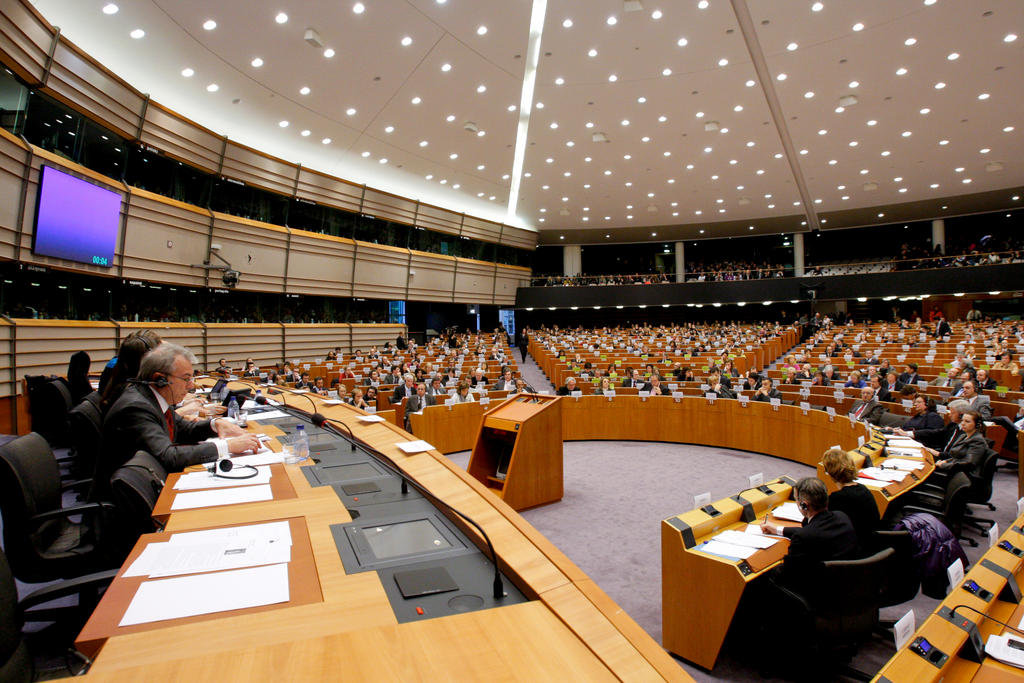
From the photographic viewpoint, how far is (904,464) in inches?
172

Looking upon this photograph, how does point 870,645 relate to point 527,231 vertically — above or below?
below

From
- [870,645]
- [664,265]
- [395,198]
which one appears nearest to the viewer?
[870,645]

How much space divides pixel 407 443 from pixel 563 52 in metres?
10.4

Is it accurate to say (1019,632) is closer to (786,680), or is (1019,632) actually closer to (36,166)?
(786,680)

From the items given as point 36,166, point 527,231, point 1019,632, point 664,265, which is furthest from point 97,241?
point 664,265

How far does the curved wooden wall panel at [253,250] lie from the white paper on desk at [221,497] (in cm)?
1352

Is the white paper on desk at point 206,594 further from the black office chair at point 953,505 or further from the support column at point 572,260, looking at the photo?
the support column at point 572,260

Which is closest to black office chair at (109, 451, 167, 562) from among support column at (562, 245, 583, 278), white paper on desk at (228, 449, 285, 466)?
white paper on desk at (228, 449, 285, 466)

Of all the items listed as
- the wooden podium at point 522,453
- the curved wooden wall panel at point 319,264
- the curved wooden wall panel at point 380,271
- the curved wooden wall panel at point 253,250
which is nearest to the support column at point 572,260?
the curved wooden wall panel at point 380,271

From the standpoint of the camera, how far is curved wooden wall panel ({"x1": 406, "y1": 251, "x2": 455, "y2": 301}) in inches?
821

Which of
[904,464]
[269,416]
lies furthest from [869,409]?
[269,416]

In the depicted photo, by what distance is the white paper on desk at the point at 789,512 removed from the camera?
11.0ft

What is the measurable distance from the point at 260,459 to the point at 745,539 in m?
2.74

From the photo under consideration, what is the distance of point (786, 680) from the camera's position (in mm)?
2857
